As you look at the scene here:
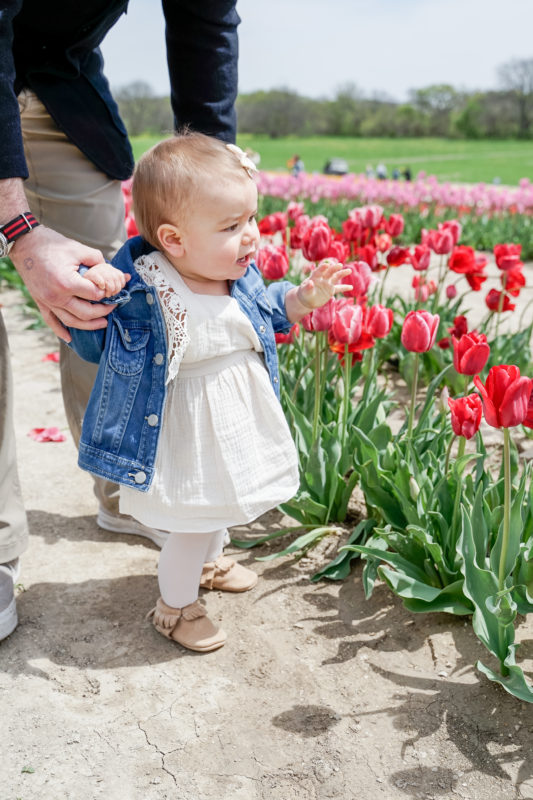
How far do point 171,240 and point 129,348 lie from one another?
246 mm

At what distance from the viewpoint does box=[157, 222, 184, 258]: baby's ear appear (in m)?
1.72

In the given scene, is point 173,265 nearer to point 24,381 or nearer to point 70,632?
point 70,632

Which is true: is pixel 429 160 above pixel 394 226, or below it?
above

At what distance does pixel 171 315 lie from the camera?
1756 mm

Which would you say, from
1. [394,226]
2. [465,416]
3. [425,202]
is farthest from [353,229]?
[425,202]

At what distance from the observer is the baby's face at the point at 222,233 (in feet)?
5.55

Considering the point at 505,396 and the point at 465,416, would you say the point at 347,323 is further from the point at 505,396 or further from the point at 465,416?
the point at 505,396

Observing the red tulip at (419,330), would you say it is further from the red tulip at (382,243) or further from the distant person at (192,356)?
the red tulip at (382,243)

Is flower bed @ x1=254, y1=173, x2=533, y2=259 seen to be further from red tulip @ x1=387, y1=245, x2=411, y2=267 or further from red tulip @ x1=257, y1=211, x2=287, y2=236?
red tulip @ x1=387, y1=245, x2=411, y2=267

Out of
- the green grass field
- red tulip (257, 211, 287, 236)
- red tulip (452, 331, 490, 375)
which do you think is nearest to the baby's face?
red tulip (452, 331, 490, 375)

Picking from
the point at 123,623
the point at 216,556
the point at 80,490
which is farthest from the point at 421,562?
the point at 80,490

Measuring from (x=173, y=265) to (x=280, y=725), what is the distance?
3.37 ft

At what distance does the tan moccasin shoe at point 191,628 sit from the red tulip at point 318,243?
1.10 meters

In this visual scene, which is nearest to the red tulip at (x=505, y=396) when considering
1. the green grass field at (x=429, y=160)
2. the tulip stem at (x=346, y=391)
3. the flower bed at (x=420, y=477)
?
the flower bed at (x=420, y=477)
